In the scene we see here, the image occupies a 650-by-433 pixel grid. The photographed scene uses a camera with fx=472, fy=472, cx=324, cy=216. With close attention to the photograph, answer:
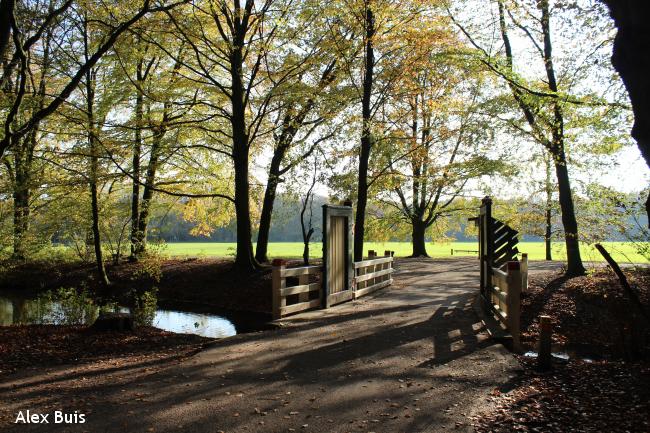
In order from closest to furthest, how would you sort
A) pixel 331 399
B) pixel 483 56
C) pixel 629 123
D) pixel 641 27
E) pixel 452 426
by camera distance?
pixel 641 27 < pixel 452 426 < pixel 331 399 < pixel 629 123 < pixel 483 56

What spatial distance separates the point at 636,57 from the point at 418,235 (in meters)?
30.1

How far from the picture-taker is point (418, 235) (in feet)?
108


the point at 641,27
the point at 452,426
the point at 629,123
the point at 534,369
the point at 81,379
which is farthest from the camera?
the point at 629,123

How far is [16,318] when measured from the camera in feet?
48.5

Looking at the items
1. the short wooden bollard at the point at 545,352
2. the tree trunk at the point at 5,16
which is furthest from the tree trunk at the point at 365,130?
the tree trunk at the point at 5,16

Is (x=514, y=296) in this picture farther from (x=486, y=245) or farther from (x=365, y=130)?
(x=365, y=130)

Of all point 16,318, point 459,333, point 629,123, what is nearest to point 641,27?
point 459,333

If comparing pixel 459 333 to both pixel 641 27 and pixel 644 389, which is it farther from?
pixel 641 27

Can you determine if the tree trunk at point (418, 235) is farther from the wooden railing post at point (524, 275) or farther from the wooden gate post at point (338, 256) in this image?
the wooden gate post at point (338, 256)

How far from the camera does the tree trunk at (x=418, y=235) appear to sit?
32178 millimetres

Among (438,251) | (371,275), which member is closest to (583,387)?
(371,275)

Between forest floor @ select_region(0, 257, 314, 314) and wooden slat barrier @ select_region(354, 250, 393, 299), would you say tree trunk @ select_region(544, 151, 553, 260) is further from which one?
forest floor @ select_region(0, 257, 314, 314)

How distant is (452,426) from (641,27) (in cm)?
355

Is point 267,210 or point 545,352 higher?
point 267,210
